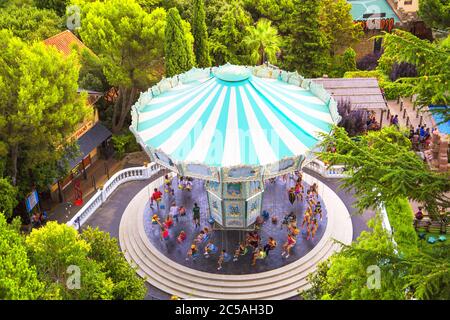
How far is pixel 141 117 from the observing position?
31.4 m

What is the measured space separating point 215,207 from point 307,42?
23504mm

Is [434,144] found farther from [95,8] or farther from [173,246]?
[95,8]

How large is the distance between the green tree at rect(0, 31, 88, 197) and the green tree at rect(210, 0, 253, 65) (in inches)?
632

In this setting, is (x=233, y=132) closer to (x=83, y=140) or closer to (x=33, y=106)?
(x=33, y=106)

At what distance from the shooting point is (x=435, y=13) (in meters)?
49.8

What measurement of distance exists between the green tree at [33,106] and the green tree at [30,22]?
15348 mm

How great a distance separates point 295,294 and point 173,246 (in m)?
7.21

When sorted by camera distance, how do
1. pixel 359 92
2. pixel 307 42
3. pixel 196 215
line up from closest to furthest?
pixel 196 215, pixel 359 92, pixel 307 42

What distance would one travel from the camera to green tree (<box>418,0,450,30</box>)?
161ft

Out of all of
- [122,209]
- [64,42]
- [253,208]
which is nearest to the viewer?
[253,208]

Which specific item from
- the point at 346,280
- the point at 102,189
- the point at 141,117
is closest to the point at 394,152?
the point at 346,280
